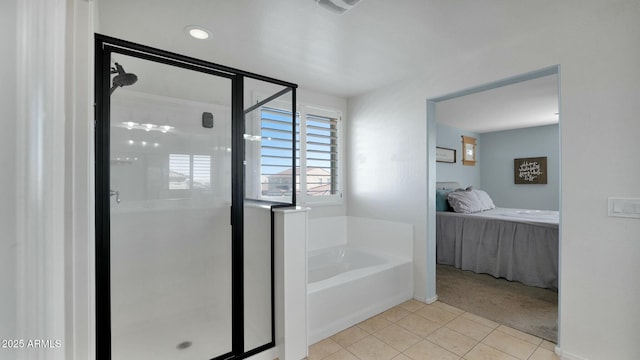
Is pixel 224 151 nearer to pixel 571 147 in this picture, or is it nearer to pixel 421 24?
pixel 421 24

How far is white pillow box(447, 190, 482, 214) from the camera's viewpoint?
4199mm

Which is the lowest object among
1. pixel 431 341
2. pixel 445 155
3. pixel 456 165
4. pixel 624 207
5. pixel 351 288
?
pixel 431 341

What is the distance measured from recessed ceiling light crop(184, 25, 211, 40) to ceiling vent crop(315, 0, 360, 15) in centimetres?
87

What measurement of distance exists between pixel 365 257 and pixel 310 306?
1274 millimetres

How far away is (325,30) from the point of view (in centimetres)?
198

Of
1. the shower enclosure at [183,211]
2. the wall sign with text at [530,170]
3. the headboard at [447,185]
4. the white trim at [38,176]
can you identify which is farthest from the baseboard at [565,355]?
the wall sign with text at [530,170]

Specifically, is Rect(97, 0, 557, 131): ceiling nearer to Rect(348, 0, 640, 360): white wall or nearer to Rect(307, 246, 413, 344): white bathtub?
Rect(348, 0, 640, 360): white wall

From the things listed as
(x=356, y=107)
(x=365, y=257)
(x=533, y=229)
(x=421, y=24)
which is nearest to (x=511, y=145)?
(x=533, y=229)

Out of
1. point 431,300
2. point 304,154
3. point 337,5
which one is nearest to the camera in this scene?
point 337,5

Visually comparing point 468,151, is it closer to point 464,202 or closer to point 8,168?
point 464,202

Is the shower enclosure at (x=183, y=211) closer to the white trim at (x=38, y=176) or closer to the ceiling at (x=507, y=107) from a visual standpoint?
the white trim at (x=38, y=176)

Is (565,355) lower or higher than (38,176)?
lower

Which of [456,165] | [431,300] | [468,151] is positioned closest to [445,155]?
[456,165]

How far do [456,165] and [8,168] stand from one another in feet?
21.0
